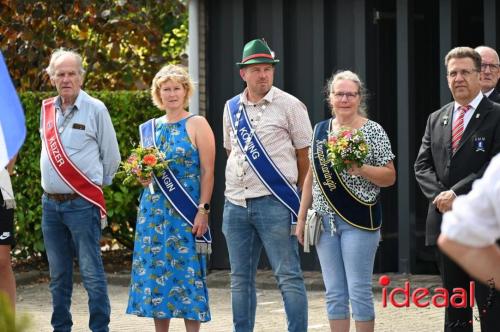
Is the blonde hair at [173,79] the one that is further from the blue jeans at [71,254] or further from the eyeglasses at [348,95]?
the eyeglasses at [348,95]

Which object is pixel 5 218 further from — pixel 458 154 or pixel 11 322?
pixel 11 322

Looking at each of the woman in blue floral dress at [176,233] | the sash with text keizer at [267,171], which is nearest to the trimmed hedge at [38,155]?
the woman in blue floral dress at [176,233]

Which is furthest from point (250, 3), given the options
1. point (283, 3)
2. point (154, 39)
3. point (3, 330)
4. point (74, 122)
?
point (3, 330)

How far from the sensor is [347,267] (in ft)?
26.0

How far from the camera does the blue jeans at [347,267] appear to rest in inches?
311

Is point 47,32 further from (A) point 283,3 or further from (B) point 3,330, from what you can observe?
(B) point 3,330

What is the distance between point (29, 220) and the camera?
1355 centimetres

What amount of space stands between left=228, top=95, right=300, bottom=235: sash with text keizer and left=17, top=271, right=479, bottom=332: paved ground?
1.93 m

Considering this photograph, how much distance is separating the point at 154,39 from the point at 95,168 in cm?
689

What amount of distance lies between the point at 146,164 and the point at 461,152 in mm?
2134

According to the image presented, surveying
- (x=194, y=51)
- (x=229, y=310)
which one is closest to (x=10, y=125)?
(x=229, y=310)

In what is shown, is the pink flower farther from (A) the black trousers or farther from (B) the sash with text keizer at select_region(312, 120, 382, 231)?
(A) the black trousers

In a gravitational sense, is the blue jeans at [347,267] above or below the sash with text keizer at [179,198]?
below

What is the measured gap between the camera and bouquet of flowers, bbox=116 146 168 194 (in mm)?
8422
